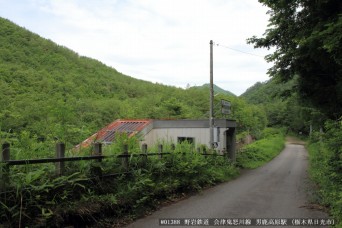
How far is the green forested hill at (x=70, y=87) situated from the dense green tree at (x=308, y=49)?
1300 cm

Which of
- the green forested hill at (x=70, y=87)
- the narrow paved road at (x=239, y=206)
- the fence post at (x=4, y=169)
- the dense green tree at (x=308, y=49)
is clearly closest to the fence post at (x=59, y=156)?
the fence post at (x=4, y=169)

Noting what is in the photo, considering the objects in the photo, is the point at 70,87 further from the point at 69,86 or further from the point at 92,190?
the point at 92,190

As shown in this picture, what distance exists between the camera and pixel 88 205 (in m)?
5.92

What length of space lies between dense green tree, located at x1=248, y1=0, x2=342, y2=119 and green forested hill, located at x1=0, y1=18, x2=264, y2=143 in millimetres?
12996

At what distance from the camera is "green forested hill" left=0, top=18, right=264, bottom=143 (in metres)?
35.9

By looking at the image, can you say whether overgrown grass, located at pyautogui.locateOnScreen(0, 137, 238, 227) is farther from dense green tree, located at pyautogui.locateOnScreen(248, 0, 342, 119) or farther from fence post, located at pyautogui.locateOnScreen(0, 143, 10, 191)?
dense green tree, located at pyautogui.locateOnScreen(248, 0, 342, 119)

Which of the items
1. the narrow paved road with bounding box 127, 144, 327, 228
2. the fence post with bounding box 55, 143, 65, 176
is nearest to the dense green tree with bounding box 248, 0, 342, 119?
the narrow paved road with bounding box 127, 144, 327, 228

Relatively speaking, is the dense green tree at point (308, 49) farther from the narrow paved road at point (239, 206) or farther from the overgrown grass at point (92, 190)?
the overgrown grass at point (92, 190)

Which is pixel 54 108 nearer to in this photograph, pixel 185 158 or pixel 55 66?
pixel 185 158

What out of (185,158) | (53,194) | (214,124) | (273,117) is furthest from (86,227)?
(273,117)

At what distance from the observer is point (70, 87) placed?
46.1m

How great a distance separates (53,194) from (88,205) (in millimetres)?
744

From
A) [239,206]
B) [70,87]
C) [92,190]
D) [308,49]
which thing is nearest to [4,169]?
[92,190]

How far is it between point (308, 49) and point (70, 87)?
129 feet
